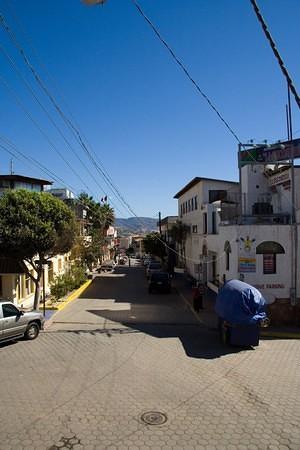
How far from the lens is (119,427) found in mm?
7207

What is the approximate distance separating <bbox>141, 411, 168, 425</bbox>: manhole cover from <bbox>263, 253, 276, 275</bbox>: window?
1138cm

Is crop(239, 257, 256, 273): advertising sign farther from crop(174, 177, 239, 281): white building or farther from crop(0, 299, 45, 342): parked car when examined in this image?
crop(174, 177, 239, 281): white building

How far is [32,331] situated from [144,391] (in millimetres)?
6205

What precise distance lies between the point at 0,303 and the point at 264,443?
29.3 feet

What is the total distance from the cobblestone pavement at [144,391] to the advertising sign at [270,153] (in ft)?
29.4

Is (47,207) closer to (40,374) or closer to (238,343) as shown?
(40,374)

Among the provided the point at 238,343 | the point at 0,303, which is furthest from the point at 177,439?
the point at 0,303

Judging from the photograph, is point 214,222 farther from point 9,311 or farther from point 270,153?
point 9,311

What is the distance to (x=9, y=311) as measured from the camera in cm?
1257

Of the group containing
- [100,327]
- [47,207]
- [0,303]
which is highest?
[47,207]

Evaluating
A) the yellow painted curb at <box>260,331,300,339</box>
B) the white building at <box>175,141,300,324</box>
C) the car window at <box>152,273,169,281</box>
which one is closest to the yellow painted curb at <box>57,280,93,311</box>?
the car window at <box>152,273,169,281</box>

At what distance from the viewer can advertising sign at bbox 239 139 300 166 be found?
19.1 metres

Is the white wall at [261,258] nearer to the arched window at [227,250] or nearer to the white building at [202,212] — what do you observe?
the arched window at [227,250]

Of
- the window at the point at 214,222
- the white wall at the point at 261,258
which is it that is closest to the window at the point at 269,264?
the white wall at the point at 261,258
